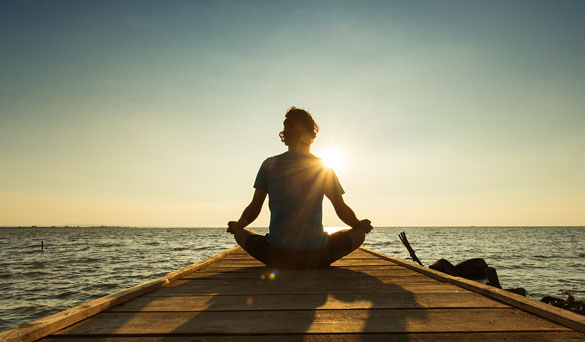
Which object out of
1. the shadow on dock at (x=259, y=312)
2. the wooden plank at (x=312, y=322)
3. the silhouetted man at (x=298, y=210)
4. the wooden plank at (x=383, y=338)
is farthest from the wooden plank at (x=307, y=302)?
the silhouetted man at (x=298, y=210)

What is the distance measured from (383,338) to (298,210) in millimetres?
2455

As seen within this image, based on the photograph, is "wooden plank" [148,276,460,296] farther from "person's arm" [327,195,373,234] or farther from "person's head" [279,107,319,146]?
"person's head" [279,107,319,146]

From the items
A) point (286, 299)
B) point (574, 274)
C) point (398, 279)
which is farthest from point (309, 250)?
point (574, 274)

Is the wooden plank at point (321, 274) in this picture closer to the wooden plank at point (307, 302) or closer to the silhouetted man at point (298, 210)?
the silhouetted man at point (298, 210)

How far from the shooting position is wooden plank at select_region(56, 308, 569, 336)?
1.79 m

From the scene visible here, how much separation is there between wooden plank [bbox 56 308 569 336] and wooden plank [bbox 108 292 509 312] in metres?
0.12

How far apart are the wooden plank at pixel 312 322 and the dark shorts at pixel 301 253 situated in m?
1.92

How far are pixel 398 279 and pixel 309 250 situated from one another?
3.59 feet

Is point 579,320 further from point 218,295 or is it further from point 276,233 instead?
point 276,233

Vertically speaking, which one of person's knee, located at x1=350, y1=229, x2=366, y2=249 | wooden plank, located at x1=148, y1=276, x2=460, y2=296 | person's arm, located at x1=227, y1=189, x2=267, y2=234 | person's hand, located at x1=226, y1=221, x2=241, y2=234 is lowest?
wooden plank, located at x1=148, y1=276, x2=460, y2=296

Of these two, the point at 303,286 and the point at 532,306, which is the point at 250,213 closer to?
A: the point at 303,286

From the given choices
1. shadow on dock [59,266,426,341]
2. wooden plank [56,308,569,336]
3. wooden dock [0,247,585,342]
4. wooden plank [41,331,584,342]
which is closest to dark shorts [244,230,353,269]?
shadow on dock [59,266,426,341]

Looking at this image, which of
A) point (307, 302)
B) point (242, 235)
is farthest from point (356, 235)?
point (307, 302)

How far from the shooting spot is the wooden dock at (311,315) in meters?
1.70
